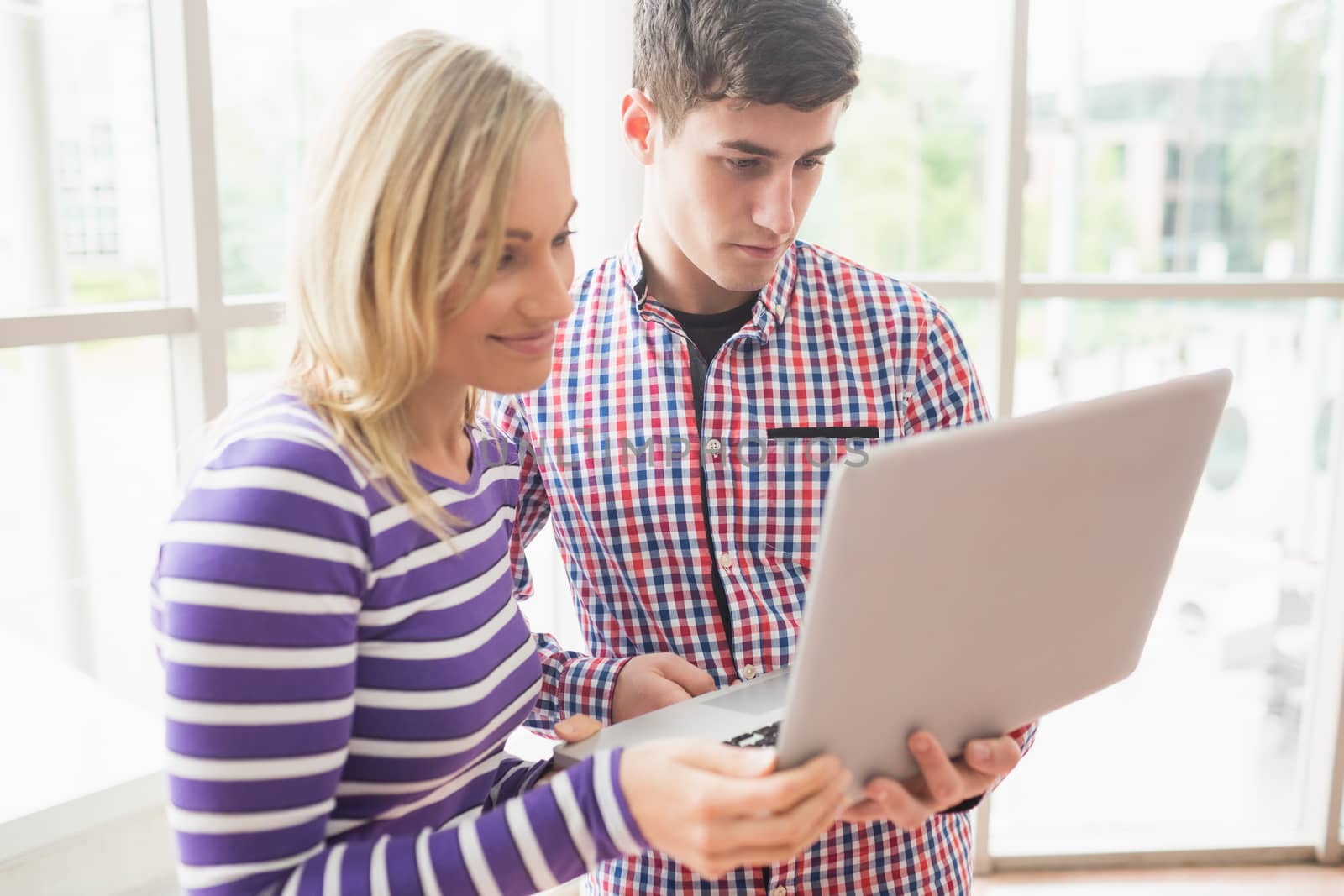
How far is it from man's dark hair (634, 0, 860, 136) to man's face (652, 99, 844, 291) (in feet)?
0.06

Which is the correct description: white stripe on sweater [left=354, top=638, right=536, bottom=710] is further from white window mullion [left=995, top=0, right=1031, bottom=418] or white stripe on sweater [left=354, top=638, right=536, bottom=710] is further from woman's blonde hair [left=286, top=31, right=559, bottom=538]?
white window mullion [left=995, top=0, right=1031, bottom=418]

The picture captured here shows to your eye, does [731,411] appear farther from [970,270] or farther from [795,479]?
[970,270]

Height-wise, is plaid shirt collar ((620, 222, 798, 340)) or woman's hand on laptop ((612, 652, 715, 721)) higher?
plaid shirt collar ((620, 222, 798, 340))

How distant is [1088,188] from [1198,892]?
1.66m

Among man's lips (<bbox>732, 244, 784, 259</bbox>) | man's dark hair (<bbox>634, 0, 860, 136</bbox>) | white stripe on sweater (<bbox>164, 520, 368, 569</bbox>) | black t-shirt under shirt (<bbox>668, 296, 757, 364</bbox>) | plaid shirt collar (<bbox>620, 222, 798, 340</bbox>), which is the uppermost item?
man's dark hair (<bbox>634, 0, 860, 136</bbox>)

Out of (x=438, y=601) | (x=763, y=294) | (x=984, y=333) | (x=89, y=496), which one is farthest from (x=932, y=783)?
(x=984, y=333)

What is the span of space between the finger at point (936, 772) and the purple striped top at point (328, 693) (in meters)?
0.23

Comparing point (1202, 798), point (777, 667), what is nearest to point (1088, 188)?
point (1202, 798)

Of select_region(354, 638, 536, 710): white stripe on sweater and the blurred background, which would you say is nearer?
select_region(354, 638, 536, 710): white stripe on sweater

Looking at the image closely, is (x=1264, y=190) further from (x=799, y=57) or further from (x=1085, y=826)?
(x=799, y=57)

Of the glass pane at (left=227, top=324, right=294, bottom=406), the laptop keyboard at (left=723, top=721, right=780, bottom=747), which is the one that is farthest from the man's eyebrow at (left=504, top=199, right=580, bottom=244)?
the glass pane at (left=227, top=324, right=294, bottom=406)

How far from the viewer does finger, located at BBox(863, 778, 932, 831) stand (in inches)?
34.0

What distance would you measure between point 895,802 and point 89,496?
4.46 ft

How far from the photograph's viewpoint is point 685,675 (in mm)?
1194
